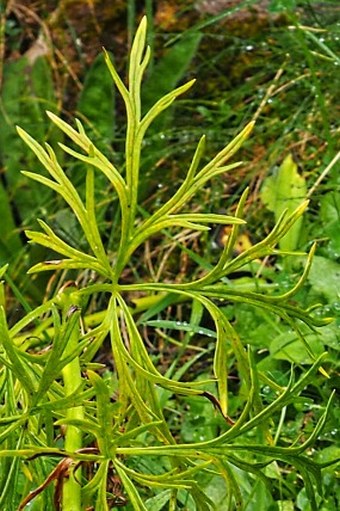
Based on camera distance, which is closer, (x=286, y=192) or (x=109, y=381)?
(x=109, y=381)

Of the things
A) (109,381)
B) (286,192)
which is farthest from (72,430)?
(286,192)

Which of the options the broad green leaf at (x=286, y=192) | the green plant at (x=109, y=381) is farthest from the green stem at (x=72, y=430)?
the broad green leaf at (x=286, y=192)

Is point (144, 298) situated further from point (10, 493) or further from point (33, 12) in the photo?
point (33, 12)

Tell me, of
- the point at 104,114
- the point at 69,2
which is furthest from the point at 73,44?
the point at 104,114

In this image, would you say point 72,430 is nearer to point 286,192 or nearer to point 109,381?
point 109,381

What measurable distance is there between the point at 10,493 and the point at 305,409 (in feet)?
2.18

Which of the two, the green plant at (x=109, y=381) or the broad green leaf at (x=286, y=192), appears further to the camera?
the broad green leaf at (x=286, y=192)

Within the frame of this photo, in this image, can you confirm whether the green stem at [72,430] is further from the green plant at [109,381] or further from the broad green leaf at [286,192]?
the broad green leaf at [286,192]

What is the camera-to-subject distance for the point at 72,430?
792mm

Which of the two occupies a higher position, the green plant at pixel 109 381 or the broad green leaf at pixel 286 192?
the green plant at pixel 109 381

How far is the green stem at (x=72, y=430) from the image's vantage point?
76 cm


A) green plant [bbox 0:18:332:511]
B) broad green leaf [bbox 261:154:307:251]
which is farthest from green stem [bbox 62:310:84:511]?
broad green leaf [bbox 261:154:307:251]

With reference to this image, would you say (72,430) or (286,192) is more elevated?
(72,430)

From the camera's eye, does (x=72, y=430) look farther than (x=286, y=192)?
No
